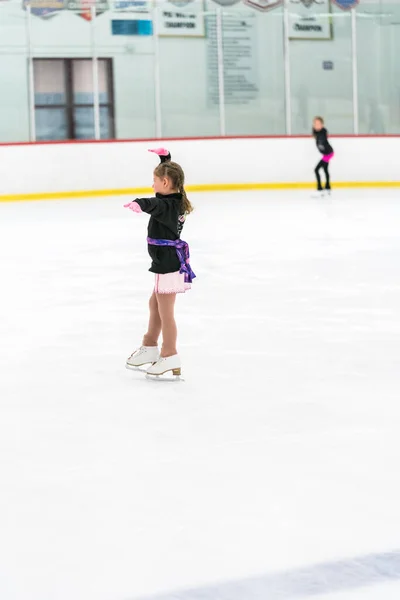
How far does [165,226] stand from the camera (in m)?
3.70

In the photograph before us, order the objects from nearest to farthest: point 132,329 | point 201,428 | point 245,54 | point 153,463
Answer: point 153,463
point 201,428
point 132,329
point 245,54

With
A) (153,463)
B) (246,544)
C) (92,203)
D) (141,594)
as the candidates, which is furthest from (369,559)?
(92,203)

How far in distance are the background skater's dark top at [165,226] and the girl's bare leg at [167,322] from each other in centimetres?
12

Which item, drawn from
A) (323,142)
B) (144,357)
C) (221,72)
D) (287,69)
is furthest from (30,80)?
(144,357)

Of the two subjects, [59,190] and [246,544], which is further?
[59,190]

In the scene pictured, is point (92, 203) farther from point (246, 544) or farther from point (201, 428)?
point (246, 544)

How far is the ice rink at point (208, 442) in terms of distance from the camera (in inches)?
84.0

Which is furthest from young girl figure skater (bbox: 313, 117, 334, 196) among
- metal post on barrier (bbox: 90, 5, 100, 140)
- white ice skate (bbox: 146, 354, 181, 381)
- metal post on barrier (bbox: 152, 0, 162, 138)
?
white ice skate (bbox: 146, 354, 181, 381)

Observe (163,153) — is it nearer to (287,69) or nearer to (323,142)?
(323,142)

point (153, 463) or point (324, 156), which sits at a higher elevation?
point (324, 156)

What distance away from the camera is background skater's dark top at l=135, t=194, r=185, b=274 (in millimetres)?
3633

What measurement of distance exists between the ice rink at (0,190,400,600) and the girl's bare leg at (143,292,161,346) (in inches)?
6.2

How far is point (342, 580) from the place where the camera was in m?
2.04

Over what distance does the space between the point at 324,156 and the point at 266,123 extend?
226cm
